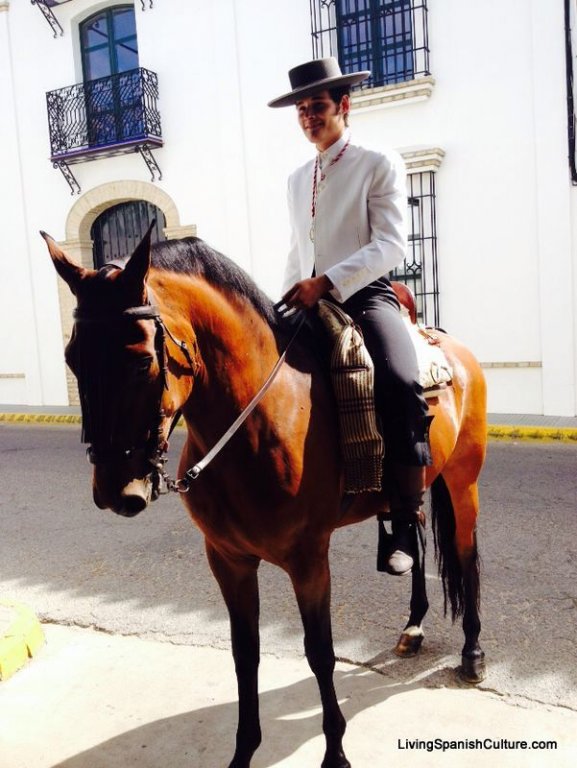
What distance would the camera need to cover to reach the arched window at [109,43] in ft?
43.6

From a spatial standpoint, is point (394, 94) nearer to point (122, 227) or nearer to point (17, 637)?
point (122, 227)

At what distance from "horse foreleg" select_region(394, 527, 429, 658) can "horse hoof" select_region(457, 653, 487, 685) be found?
294 mm

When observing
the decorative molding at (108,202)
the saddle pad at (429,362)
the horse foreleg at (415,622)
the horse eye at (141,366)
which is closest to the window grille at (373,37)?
the decorative molding at (108,202)

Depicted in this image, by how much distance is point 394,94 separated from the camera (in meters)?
10.8

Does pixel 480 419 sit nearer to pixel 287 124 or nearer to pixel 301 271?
pixel 301 271

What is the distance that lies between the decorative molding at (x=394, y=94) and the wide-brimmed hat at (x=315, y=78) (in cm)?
866

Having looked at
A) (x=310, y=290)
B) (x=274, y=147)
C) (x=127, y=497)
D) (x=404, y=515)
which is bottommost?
(x=404, y=515)

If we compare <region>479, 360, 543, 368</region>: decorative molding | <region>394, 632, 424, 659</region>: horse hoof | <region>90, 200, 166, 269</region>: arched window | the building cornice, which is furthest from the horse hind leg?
<region>90, 200, 166, 269</region>: arched window

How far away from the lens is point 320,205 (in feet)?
9.52

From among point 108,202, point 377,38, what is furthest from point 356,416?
point 108,202

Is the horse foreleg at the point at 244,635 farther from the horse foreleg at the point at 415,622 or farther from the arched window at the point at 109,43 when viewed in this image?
the arched window at the point at 109,43

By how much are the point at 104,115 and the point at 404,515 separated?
12639 millimetres

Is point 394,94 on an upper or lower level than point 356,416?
upper

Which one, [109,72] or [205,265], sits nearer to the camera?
[205,265]
